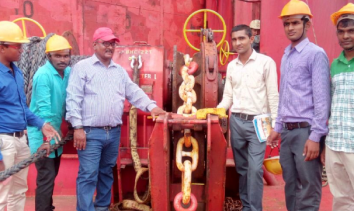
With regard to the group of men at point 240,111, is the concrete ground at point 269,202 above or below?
below

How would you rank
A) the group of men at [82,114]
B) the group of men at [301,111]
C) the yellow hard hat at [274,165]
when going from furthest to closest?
1. the yellow hard hat at [274,165]
2. the group of men at [82,114]
3. the group of men at [301,111]

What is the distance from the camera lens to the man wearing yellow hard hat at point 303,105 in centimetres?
246

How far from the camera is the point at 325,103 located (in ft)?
7.94

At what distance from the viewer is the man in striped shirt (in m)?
3.00

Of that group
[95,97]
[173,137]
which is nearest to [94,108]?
[95,97]

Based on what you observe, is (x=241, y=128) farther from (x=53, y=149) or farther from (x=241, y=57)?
(x=53, y=149)

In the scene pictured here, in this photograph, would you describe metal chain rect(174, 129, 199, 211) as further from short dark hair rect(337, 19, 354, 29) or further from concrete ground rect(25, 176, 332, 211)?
concrete ground rect(25, 176, 332, 211)

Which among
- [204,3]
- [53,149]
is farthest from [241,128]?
[204,3]

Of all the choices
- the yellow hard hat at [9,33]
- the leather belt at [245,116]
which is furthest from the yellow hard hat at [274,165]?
the yellow hard hat at [9,33]

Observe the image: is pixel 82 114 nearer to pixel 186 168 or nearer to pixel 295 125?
pixel 186 168

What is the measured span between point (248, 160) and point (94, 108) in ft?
4.51

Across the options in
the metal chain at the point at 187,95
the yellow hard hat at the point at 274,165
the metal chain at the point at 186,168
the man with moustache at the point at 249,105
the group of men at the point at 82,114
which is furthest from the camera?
the yellow hard hat at the point at 274,165

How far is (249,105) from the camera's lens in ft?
10.2

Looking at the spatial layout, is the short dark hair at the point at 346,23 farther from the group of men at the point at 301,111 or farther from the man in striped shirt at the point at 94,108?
the man in striped shirt at the point at 94,108
